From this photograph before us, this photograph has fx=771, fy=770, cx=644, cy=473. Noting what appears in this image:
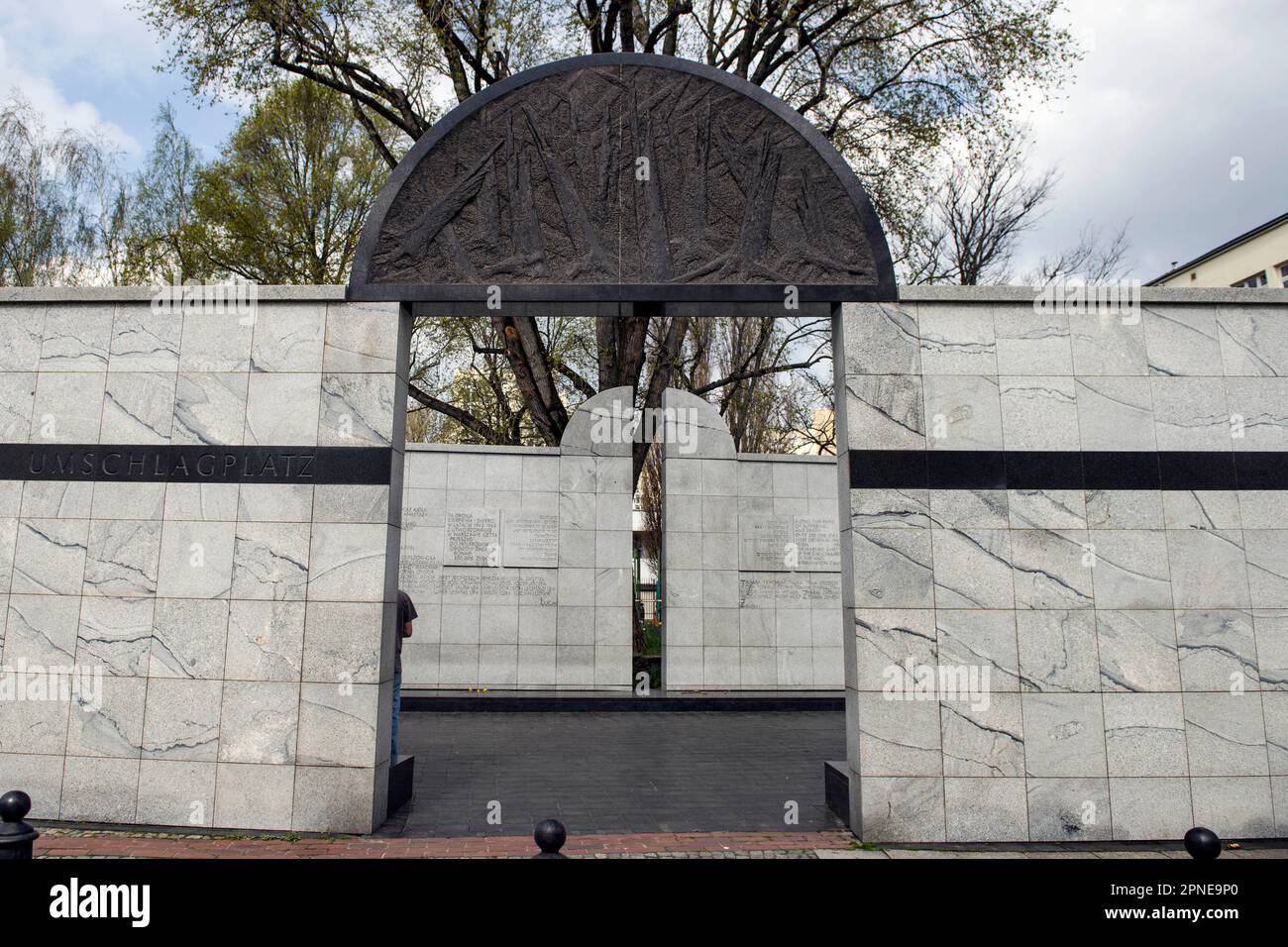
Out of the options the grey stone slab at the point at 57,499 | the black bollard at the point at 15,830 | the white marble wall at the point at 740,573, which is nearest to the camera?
the black bollard at the point at 15,830

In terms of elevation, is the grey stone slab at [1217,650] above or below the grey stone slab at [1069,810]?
above

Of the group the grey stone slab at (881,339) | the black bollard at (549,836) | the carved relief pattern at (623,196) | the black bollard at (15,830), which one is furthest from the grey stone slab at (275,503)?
the grey stone slab at (881,339)

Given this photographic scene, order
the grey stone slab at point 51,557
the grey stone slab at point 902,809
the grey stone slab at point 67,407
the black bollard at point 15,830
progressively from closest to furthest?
the black bollard at point 15,830 < the grey stone slab at point 902,809 < the grey stone slab at point 51,557 < the grey stone slab at point 67,407

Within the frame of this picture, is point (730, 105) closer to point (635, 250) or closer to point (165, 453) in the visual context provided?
point (635, 250)

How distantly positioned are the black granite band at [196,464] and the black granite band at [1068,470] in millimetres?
4504

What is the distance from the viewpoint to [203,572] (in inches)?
267

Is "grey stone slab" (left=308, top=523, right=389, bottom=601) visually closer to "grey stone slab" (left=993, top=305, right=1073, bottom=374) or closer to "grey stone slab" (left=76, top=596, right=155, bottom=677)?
"grey stone slab" (left=76, top=596, right=155, bottom=677)

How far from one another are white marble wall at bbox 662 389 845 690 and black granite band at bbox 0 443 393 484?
29.4ft

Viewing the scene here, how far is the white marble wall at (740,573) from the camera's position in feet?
49.0

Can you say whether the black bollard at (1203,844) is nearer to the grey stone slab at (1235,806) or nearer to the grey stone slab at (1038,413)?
the grey stone slab at (1235,806)

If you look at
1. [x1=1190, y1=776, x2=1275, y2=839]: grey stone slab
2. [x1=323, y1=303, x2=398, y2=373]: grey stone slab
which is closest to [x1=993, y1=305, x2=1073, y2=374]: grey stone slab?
[x1=1190, y1=776, x2=1275, y2=839]: grey stone slab

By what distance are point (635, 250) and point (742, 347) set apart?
71.3 ft

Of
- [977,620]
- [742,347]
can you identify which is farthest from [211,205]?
[977,620]

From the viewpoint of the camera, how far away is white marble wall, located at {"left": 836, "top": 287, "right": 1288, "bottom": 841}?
21.2 ft
